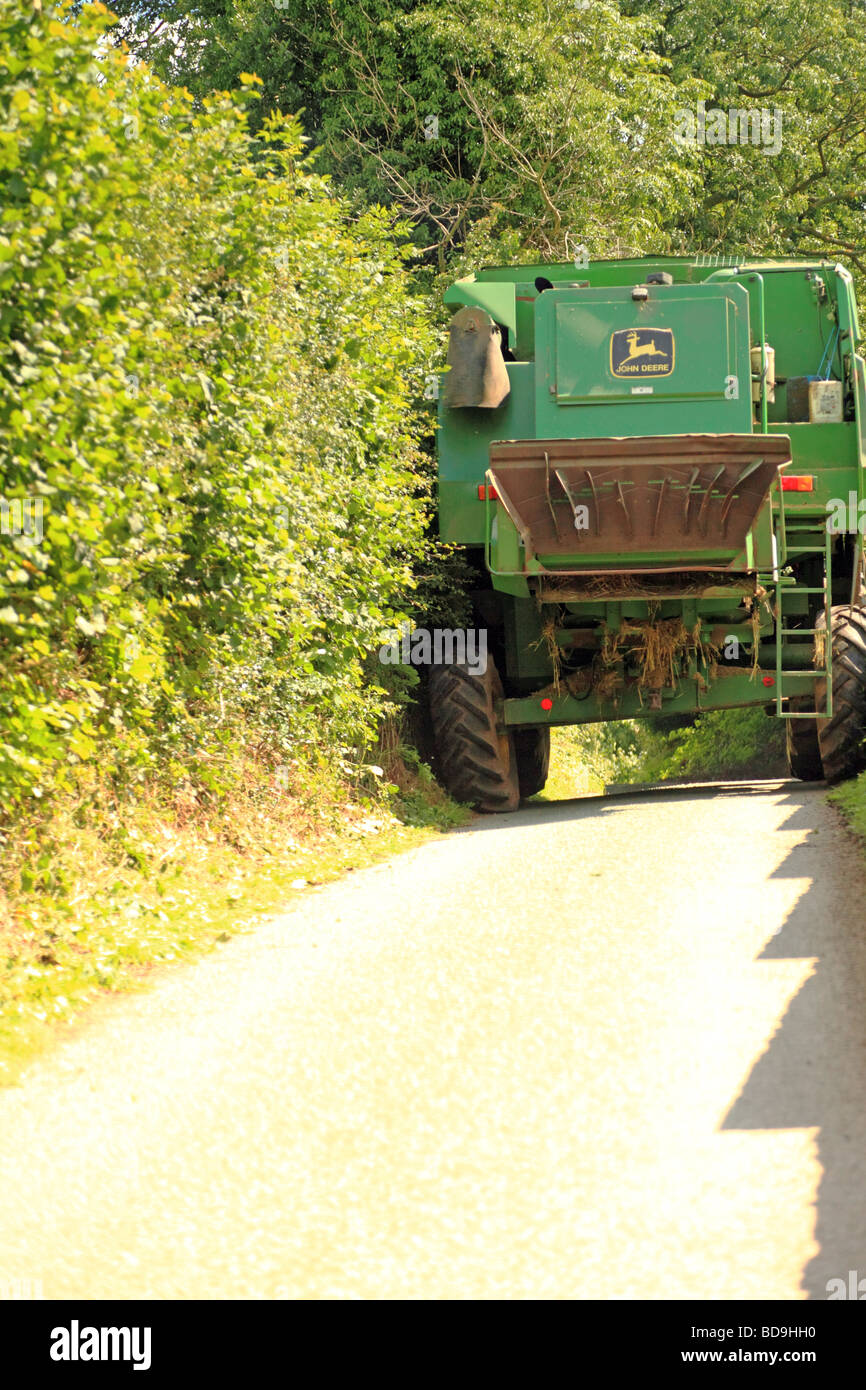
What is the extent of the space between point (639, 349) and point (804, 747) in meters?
3.53

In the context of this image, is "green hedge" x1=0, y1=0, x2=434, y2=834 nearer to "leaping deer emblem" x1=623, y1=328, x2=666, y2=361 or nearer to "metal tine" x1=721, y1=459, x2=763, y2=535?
"leaping deer emblem" x1=623, y1=328, x2=666, y2=361

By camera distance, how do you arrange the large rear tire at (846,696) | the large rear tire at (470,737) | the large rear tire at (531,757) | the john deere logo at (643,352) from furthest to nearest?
the large rear tire at (531,757), the large rear tire at (470,737), the large rear tire at (846,696), the john deere logo at (643,352)

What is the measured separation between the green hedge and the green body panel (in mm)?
971

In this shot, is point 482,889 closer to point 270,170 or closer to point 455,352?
point 270,170

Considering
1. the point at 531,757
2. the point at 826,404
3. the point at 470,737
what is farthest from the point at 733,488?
the point at 531,757

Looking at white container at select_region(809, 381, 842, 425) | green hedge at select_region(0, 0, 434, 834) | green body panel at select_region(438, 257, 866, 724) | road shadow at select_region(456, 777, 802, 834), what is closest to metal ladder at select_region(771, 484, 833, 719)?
green body panel at select_region(438, 257, 866, 724)

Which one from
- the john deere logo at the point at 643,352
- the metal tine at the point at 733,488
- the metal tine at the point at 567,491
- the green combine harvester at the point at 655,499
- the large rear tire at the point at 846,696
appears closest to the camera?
the metal tine at the point at 733,488

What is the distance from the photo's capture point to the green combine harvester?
420 inches

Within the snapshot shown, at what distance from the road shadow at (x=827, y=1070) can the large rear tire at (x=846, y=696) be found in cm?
454

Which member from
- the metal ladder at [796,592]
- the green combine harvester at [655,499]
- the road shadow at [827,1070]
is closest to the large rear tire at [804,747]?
the green combine harvester at [655,499]

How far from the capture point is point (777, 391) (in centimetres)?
1207

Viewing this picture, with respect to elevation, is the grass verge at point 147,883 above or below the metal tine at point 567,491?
below

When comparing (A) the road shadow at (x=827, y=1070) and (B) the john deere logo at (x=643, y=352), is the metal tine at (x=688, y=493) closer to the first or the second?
(B) the john deere logo at (x=643, y=352)

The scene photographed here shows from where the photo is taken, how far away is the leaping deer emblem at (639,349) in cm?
1141
